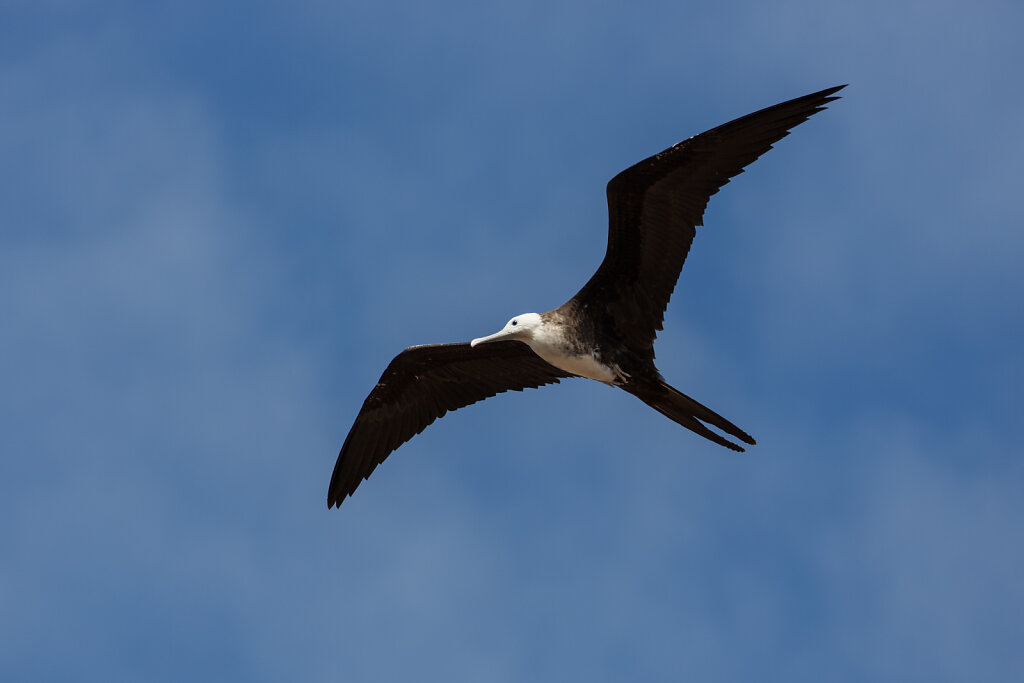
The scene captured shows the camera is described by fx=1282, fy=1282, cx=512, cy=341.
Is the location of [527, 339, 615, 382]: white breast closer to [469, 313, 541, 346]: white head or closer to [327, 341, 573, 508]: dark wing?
[469, 313, 541, 346]: white head

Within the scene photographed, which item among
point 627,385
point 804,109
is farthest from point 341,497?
point 804,109

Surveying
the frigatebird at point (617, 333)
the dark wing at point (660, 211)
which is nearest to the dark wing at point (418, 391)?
the frigatebird at point (617, 333)

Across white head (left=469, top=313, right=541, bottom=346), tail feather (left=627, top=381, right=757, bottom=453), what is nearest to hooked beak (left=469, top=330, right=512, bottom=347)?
white head (left=469, top=313, right=541, bottom=346)

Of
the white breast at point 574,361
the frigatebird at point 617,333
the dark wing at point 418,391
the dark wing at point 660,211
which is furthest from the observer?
the dark wing at point 418,391

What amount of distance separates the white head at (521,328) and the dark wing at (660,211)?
0.34 metres

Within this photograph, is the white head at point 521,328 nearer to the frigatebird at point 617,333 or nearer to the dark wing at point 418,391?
the frigatebird at point 617,333

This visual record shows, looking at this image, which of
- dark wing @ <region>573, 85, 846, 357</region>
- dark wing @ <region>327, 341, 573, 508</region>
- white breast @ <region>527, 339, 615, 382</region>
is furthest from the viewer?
dark wing @ <region>327, 341, 573, 508</region>

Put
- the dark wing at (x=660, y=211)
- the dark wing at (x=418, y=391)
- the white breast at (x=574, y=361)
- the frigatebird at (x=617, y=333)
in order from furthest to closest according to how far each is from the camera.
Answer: the dark wing at (x=418, y=391)
the white breast at (x=574, y=361)
the frigatebird at (x=617, y=333)
the dark wing at (x=660, y=211)

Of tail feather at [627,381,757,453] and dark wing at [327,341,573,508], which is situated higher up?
dark wing at [327,341,573,508]

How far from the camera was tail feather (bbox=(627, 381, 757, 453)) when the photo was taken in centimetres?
855

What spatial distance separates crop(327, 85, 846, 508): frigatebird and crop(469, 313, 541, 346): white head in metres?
0.01

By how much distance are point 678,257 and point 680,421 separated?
3.72 ft

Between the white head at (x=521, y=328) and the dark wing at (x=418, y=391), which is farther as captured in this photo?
the dark wing at (x=418, y=391)

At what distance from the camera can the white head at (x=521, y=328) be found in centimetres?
916
